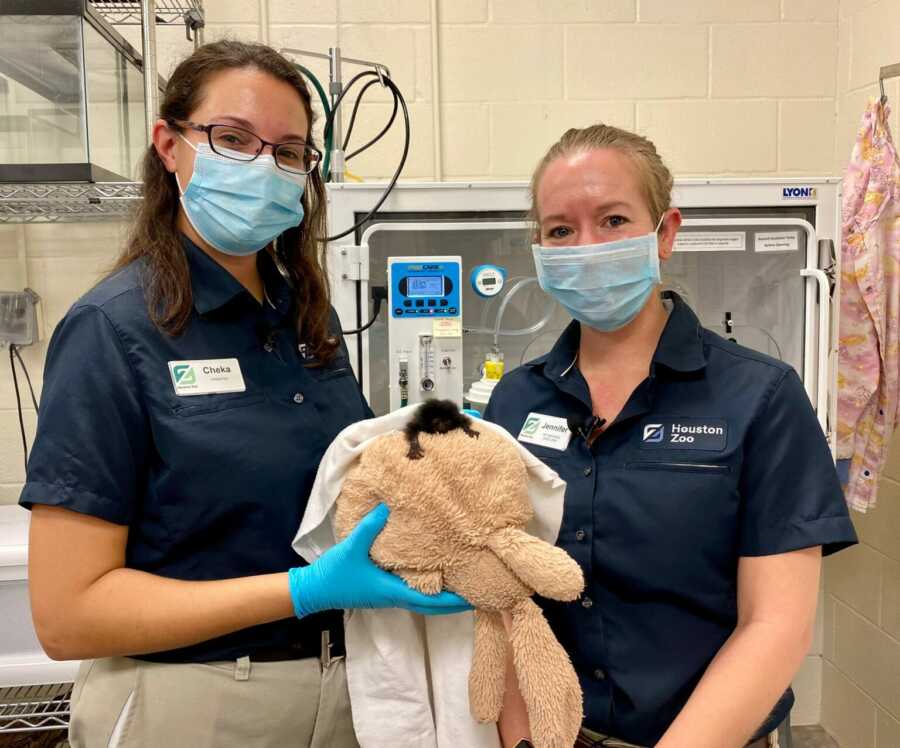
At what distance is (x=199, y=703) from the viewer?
92cm

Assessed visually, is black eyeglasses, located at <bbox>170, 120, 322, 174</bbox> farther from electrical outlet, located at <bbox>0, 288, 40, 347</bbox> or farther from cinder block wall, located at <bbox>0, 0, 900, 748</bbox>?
electrical outlet, located at <bbox>0, 288, 40, 347</bbox>

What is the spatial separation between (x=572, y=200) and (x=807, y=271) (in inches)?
37.3

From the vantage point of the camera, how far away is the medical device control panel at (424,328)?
1680mm

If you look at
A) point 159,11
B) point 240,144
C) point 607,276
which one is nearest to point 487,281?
point 607,276

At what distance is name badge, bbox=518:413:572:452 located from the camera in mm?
1041

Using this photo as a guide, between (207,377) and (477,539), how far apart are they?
0.42m

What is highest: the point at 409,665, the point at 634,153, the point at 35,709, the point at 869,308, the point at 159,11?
the point at 159,11

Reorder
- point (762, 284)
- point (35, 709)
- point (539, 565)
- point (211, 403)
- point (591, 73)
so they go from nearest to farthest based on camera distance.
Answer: point (539, 565)
point (211, 403)
point (35, 709)
point (762, 284)
point (591, 73)

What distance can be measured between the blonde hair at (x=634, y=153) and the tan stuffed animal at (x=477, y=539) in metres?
0.48

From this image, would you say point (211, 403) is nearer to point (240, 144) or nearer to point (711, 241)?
point (240, 144)

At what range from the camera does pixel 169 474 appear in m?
0.87

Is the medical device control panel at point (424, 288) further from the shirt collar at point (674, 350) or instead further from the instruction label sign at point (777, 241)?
the instruction label sign at point (777, 241)

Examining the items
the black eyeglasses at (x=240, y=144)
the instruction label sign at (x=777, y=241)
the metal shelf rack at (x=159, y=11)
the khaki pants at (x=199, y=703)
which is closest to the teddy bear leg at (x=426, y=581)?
the khaki pants at (x=199, y=703)

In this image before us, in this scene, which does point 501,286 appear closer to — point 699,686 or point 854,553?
point 699,686
